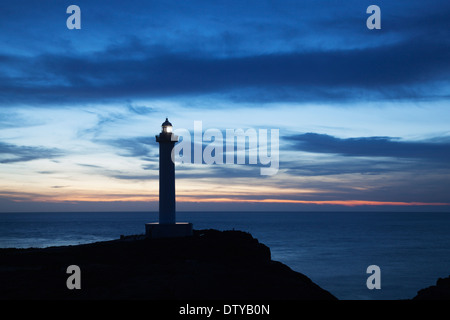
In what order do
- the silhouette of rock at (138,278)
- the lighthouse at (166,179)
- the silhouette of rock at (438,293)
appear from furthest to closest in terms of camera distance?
the lighthouse at (166,179) < the silhouette of rock at (438,293) < the silhouette of rock at (138,278)

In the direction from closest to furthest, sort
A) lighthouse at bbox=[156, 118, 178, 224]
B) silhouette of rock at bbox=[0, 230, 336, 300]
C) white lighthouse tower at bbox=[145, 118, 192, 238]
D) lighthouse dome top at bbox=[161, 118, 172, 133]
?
1. silhouette of rock at bbox=[0, 230, 336, 300]
2. white lighthouse tower at bbox=[145, 118, 192, 238]
3. lighthouse at bbox=[156, 118, 178, 224]
4. lighthouse dome top at bbox=[161, 118, 172, 133]

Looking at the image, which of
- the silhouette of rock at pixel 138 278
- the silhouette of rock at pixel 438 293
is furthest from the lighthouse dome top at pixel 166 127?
the silhouette of rock at pixel 438 293

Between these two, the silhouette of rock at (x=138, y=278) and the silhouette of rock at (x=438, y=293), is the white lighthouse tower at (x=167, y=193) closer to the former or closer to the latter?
the silhouette of rock at (x=138, y=278)

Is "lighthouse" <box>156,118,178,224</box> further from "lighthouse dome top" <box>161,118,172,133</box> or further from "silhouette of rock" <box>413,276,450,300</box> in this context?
"silhouette of rock" <box>413,276,450,300</box>

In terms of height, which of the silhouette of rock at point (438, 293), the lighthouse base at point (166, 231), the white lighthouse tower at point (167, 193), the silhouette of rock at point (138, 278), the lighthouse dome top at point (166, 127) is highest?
the lighthouse dome top at point (166, 127)

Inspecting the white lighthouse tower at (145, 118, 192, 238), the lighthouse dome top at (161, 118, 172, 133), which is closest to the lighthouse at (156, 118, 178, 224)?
the white lighthouse tower at (145, 118, 192, 238)

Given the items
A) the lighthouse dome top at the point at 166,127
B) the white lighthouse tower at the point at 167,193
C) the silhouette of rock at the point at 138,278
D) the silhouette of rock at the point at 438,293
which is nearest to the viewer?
the silhouette of rock at the point at 138,278

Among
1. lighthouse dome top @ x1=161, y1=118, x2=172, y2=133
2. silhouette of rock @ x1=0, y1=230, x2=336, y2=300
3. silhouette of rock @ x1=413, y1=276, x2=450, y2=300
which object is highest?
lighthouse dome top @ x1=161, y1=118, x2=172, y2=133

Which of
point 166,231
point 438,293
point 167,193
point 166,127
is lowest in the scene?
point 438,293

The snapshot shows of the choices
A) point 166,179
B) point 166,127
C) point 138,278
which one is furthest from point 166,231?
point 138,278

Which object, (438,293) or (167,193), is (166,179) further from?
(438,293)

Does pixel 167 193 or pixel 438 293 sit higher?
pixel 167 193

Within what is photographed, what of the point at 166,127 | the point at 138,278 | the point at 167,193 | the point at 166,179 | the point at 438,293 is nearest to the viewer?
the point at 138,278
